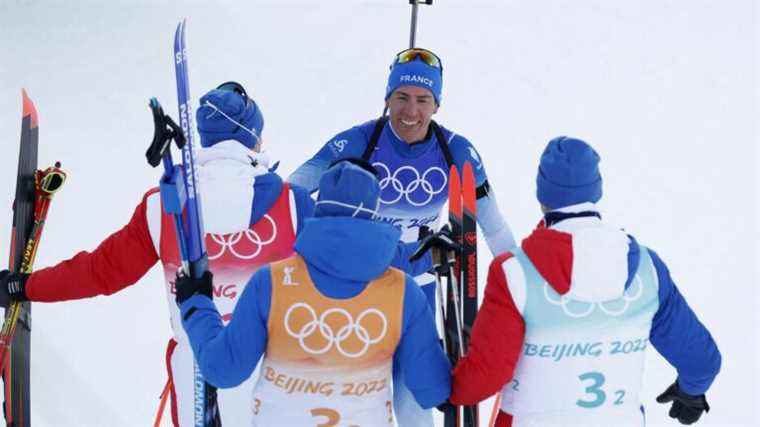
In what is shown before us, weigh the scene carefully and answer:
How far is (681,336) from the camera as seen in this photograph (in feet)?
7.82

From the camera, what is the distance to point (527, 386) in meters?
2.35

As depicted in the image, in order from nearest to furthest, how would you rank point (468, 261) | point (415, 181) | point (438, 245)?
1. point (438, 245)
2. point (468, 261)
3. point (415, 181)

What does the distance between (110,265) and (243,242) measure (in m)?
0.42

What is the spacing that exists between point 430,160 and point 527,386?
1.50 metres

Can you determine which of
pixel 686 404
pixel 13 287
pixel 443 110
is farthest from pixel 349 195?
pixel 443 110

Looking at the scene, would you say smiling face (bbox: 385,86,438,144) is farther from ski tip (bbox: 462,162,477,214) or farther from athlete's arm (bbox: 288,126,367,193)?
ski tip (bbox: 462,162,477,214)

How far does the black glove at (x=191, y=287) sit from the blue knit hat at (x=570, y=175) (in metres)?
0.90

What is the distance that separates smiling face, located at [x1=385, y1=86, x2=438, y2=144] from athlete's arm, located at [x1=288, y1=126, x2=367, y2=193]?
0.16 meters

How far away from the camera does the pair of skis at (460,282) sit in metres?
2.69

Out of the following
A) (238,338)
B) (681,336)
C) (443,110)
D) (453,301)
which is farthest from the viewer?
(443,110)

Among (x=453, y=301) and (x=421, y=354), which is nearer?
(x=421, y=354)

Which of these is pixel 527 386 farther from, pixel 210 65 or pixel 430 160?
pixel 210 65

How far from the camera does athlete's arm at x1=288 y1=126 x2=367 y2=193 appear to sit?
371 cm

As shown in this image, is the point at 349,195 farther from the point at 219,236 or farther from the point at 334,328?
the point at 219,236
